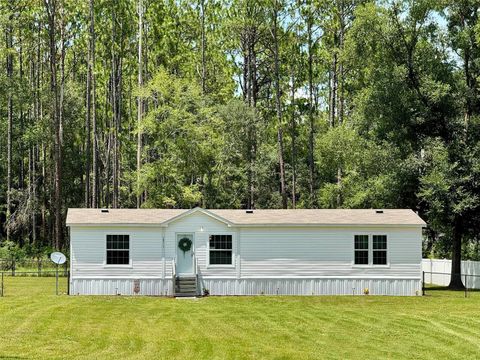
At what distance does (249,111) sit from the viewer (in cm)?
4722

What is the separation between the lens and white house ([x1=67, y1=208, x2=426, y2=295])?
29.1m

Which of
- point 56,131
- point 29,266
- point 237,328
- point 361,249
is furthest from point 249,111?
point 237,328

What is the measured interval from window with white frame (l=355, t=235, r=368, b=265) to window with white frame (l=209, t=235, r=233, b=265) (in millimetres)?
4861

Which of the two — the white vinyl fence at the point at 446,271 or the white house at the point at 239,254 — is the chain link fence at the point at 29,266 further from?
the white vinyl fence at the point at 446,271

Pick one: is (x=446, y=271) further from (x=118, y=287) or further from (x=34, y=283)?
(x=34, y=283)

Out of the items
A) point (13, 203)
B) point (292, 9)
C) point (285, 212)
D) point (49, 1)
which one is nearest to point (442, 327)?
point (285, 212)

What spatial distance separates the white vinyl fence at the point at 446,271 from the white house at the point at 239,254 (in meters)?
6.38

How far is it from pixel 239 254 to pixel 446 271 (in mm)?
12559

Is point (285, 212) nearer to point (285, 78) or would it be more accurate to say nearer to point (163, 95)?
point (163, 95)

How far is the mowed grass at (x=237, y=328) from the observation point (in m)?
16.5

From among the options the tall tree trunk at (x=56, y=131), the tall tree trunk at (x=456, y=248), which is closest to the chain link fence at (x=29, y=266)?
the tall tree trunk at (x=56, y=131)

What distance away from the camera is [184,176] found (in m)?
43.3

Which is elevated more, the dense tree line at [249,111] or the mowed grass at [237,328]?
the dense tree line at [249,111]

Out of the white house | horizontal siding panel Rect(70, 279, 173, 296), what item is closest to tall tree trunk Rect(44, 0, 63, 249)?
the white house
